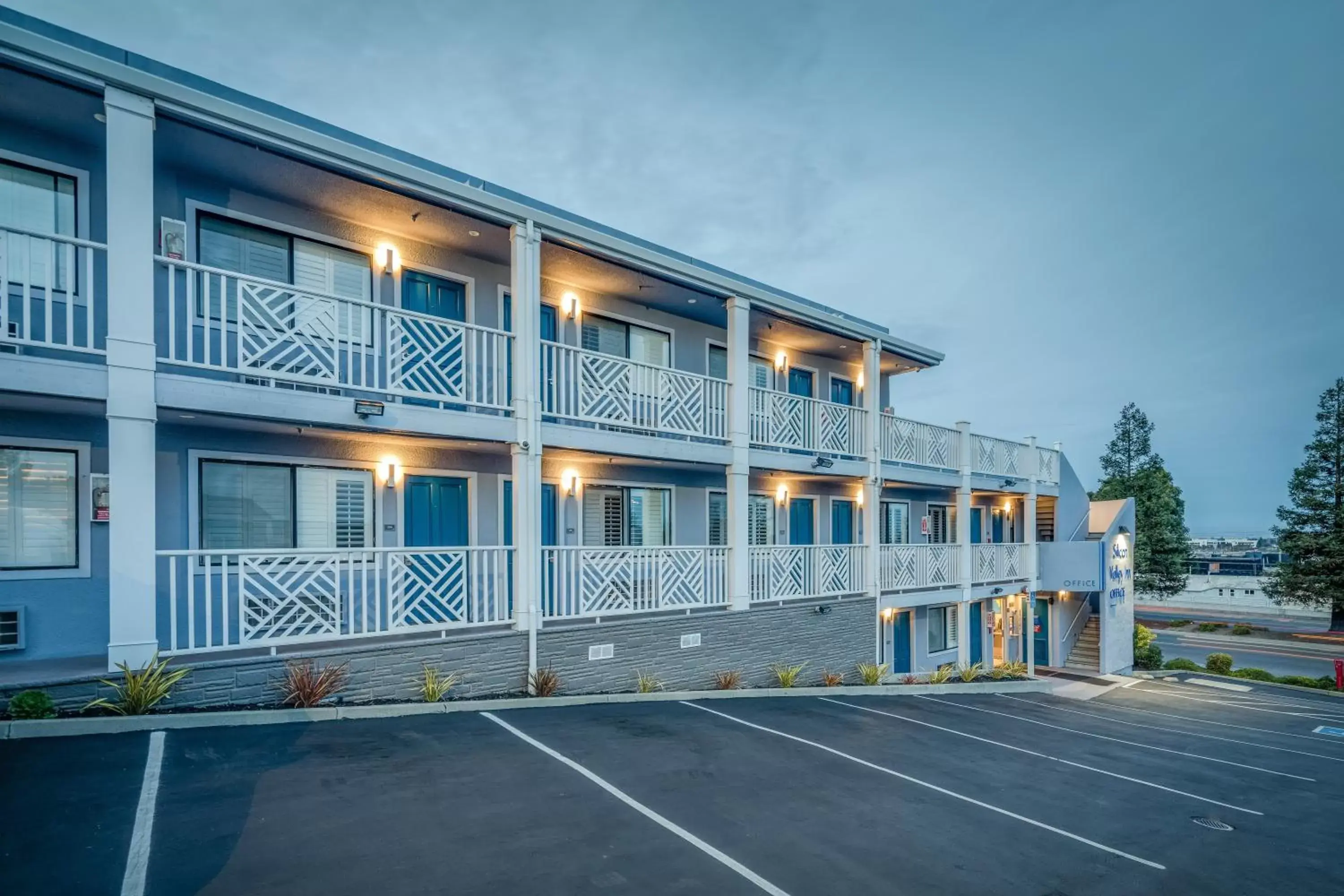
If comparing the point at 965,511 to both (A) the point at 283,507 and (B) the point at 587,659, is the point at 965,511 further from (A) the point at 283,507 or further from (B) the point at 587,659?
(A) the point at 283,507

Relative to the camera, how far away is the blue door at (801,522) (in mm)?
17078

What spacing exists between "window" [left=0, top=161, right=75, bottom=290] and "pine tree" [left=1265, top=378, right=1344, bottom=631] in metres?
45.0

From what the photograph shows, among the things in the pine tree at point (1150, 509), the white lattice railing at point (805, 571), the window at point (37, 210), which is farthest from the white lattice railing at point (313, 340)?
the pine tree at point (1150, 509)

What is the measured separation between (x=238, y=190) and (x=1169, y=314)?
326 feet

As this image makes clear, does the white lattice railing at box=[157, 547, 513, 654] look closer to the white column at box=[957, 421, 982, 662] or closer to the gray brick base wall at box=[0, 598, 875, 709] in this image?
the gray brick base wall at box=[0, 598, 875, 709]

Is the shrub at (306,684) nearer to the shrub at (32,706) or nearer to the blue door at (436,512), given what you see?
the shrub at (32,706)

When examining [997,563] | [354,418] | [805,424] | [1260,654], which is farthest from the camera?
[1260,654]

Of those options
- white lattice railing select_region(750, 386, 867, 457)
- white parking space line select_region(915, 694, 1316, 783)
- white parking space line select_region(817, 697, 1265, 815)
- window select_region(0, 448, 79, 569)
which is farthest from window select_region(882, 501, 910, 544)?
window select_region(0, 448, 79, 569)

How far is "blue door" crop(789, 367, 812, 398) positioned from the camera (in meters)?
17.6

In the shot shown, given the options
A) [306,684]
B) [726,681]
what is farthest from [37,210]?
[726,681]

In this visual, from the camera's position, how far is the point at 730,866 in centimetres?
476

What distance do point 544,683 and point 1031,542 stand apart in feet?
58.0

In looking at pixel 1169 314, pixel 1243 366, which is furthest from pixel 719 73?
pixel 1243 366

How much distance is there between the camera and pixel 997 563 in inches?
766
